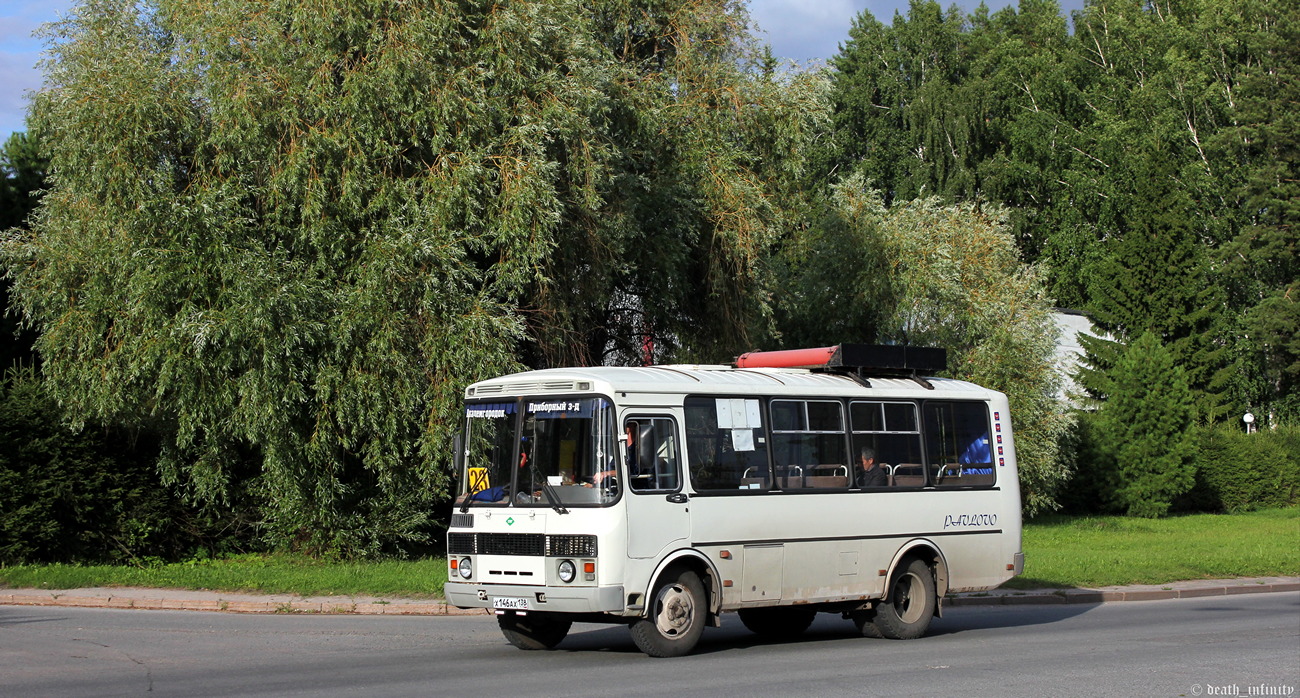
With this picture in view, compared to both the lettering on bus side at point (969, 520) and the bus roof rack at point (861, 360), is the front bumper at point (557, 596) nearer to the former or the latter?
the bus roof rack at point (861, 360)

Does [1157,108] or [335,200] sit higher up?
[1157,108]

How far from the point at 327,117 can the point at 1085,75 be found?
5724 centimetres

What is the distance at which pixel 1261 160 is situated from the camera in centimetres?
5984

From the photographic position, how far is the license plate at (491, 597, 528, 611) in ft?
38.1

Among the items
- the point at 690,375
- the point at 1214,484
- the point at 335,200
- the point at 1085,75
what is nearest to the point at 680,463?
the point at 690,375

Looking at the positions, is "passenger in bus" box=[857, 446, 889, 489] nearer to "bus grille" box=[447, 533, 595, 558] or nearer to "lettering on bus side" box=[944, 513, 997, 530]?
"lettering on bus side" box=[944, 513, 997, 530]

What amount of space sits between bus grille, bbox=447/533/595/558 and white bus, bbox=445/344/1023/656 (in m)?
0.02

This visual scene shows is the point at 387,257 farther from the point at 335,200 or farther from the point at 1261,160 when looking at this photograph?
the point at 1261,160

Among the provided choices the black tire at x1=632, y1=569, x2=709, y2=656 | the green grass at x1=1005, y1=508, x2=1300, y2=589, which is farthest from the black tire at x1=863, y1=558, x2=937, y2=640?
the green grass at x1=1005, y1=508, x2=1300, y2=589

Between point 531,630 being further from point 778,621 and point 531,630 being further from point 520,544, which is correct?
point 778,621

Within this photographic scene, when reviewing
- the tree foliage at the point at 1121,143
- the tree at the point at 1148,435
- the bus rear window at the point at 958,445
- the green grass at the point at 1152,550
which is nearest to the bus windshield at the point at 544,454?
the bus rear window at the point at 958,445

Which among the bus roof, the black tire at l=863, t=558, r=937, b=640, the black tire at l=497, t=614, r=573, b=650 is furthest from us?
the black tire at l=863, t=558, r=937, b=640

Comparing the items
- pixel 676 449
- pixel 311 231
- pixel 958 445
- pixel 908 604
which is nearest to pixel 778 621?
pixel 908 604

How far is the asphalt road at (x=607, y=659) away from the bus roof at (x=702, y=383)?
8.65 ft
